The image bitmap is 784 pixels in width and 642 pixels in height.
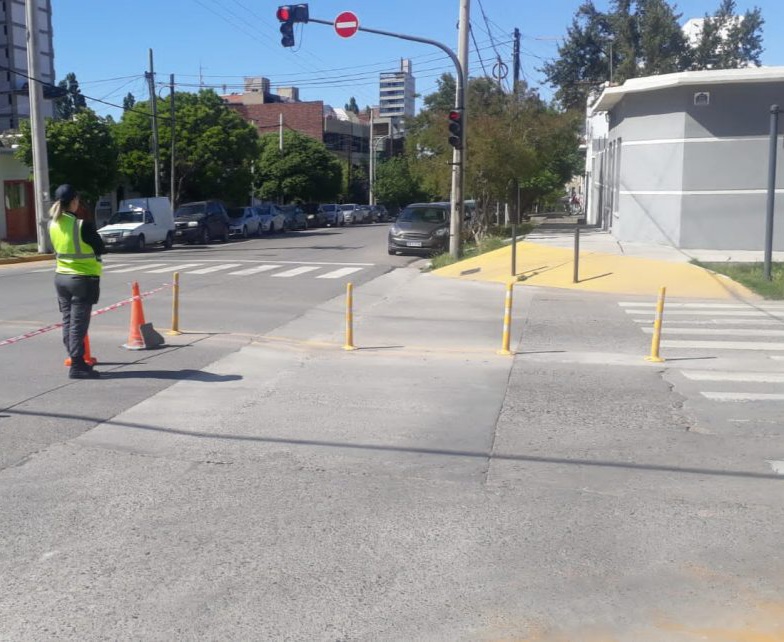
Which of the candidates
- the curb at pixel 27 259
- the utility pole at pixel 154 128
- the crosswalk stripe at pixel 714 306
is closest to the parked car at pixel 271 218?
the utility pole at pixel 154 128

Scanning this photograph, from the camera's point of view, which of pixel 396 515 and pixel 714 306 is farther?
pixel 714 306

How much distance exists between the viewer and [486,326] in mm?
13539

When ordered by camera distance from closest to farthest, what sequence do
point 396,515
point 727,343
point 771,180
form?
point 396,515 → point 727,343 → point 771,180

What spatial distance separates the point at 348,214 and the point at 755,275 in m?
43.2

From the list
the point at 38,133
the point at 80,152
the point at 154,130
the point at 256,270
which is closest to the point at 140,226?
the point at 80,152

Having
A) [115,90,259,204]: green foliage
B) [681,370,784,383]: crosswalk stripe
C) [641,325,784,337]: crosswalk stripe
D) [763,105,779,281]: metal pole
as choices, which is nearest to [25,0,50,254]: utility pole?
[115,90,259,204]: green foliage

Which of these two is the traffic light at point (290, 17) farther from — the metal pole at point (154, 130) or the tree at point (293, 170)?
the tree at point (293, 170)

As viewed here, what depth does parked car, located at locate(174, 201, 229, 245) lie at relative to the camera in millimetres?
36094

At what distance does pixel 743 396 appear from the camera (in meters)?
8.82

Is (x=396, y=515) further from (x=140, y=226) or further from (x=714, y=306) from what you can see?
(x=140, y=226)

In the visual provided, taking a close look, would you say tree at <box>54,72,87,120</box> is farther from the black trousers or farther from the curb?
the black trousers

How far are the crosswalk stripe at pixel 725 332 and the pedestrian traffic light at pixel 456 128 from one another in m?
10.00

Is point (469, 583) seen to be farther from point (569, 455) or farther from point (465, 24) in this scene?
point (465, 24)

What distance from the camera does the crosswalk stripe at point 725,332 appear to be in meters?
12.6
